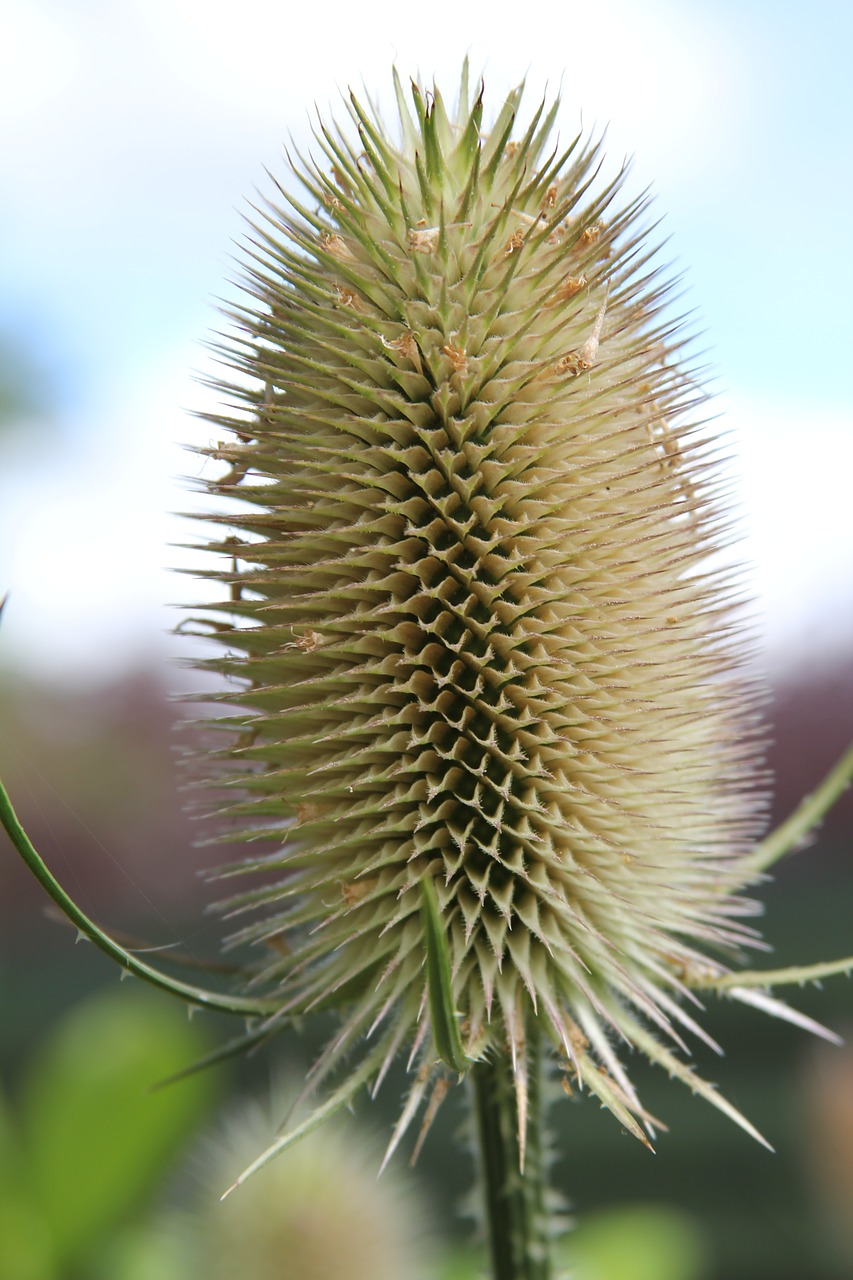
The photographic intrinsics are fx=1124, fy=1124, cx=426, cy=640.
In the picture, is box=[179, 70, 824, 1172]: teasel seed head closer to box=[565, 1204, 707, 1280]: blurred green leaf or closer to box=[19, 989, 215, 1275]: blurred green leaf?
box=[565, 1204, 707, 1280]: blurred green leaf

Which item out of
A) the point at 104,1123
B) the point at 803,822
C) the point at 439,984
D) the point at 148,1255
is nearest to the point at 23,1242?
the point at 104,1123

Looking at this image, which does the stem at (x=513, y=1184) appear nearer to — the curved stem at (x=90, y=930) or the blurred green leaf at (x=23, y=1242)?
the curved stem at (x=90, y=930)

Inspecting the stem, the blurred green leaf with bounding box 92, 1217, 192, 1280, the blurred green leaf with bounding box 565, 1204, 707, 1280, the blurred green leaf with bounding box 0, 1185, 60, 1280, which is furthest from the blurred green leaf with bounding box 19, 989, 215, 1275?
the stem

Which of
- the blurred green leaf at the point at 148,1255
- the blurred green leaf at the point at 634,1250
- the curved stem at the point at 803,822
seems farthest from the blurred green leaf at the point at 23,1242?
the curved stem at the point at 803,822

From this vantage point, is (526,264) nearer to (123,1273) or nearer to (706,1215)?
(123,1273)

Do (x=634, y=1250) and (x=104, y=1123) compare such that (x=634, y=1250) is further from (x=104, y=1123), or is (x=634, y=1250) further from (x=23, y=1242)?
(x=23, y=1242)

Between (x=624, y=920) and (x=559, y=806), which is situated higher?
(x=559, y=806)

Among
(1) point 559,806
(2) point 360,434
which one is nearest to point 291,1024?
(1) point 559,806
